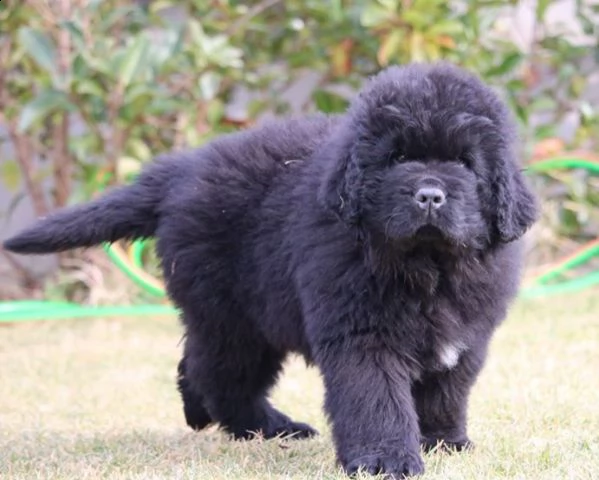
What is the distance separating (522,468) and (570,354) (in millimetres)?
2621

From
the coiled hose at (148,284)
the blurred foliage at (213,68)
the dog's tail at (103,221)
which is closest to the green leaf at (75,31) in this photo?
the blurred foliage at (213,68)

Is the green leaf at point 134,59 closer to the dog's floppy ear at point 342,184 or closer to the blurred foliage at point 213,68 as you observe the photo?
the blurred foliage at point 213,68

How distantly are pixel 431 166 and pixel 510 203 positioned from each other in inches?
11.3

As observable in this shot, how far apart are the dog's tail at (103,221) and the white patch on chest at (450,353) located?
1304 mm

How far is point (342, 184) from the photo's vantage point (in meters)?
3.38

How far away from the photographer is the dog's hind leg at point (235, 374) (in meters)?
4.05

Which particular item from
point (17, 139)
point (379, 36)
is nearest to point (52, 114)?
point (17, 139)

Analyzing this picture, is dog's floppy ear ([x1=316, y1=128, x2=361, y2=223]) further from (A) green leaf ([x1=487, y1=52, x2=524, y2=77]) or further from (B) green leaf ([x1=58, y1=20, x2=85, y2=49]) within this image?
(A) green leaf ([x1=487, y1=52, x2=524, y2=77])

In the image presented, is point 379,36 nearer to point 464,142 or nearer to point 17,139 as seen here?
point 17,139

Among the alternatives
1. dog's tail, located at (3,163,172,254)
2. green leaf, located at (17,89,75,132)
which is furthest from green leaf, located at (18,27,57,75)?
dog's tail, located at (3,163,172,254)

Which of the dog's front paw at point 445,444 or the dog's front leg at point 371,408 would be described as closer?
the dog's front leg at point 371,408

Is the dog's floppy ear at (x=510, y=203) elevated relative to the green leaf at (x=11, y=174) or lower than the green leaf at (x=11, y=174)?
elevated

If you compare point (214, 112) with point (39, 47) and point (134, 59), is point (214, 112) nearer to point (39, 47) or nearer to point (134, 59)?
point (134, 59)

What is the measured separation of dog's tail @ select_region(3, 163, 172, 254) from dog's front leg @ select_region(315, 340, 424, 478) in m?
1.13
